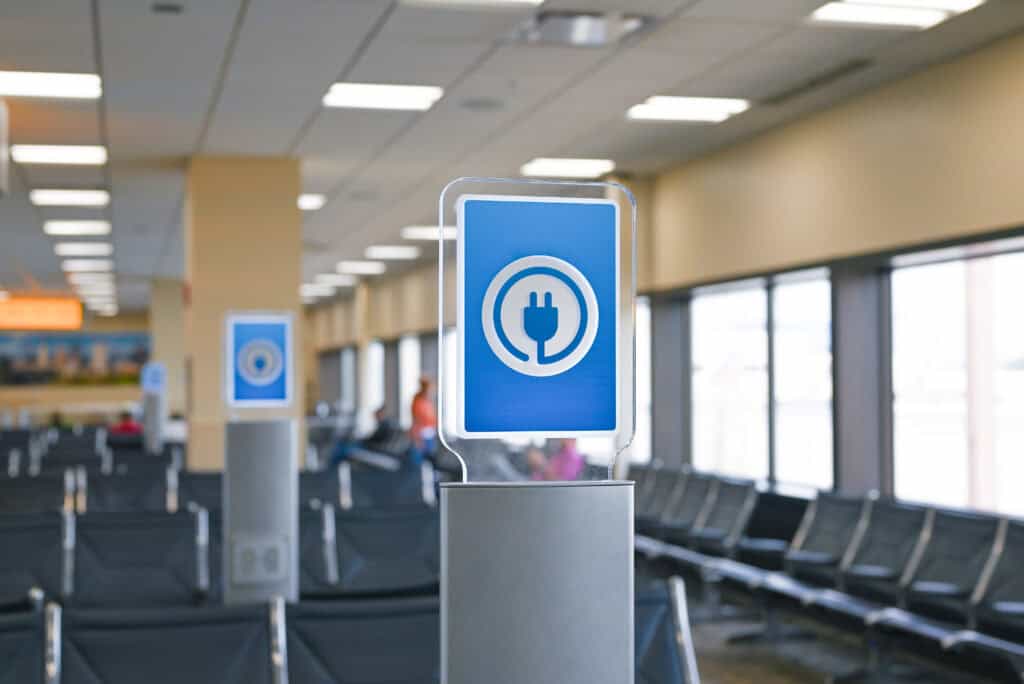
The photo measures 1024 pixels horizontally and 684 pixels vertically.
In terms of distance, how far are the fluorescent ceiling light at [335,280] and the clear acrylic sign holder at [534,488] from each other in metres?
21.9

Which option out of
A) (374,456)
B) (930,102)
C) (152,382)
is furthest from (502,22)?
(152,382)

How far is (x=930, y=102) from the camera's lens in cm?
797

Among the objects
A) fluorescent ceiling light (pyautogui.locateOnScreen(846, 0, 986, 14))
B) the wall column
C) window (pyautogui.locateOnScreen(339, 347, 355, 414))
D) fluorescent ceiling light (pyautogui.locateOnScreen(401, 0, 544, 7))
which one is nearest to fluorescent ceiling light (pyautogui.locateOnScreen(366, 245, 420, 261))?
the wall column

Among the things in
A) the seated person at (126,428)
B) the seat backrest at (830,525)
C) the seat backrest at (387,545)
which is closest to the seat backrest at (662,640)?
the seat backrest at (387,545)

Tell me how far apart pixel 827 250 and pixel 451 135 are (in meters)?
3.22

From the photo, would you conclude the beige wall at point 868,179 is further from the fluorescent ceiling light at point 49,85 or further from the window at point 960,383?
the fluorescent ceiling light at point 49,85

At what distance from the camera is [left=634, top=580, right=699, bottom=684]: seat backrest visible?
3479 mm

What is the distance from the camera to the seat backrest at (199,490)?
8406 mm

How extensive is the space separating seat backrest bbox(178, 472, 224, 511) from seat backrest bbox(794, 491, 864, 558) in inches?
152

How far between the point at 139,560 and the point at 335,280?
19373mm

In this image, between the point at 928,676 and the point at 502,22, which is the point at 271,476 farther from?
the point at 928,676

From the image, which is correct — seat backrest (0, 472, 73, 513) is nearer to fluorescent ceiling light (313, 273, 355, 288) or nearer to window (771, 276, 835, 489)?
window (771, 276, 835, 489)

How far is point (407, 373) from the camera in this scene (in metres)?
25.1

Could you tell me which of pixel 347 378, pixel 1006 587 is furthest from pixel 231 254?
pixel 347 378
